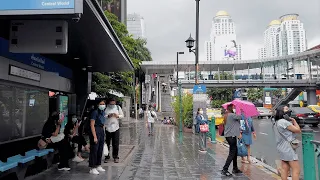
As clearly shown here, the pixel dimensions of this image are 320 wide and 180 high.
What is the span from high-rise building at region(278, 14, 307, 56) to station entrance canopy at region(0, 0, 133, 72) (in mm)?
97060

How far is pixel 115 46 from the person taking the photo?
792 cm

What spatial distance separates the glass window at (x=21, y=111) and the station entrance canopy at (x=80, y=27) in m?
1.38

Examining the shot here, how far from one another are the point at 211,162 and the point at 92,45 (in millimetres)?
4824

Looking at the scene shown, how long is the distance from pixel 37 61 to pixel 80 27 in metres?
2.68

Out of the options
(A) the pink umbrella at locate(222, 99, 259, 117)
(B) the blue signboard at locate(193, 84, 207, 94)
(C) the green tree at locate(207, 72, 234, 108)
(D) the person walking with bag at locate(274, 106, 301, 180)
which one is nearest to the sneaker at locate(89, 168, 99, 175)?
(D) the person walking with bag at locate(274, 106, 301, 180)

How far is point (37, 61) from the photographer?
8.24 metres

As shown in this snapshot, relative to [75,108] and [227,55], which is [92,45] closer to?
[75,108]

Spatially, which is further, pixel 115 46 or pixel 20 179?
pixel 115 46

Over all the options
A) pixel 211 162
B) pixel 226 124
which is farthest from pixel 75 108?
pixel 226 124

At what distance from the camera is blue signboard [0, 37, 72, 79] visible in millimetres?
6446

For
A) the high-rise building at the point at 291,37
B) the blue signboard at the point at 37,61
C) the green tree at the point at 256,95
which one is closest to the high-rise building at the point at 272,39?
the high-rise building at the point at 291,37

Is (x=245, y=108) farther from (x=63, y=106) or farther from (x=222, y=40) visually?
(x=222, y=40)

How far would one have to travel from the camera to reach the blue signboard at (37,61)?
645 centimetres

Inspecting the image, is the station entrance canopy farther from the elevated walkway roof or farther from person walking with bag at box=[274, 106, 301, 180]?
the elevated walkway roof
